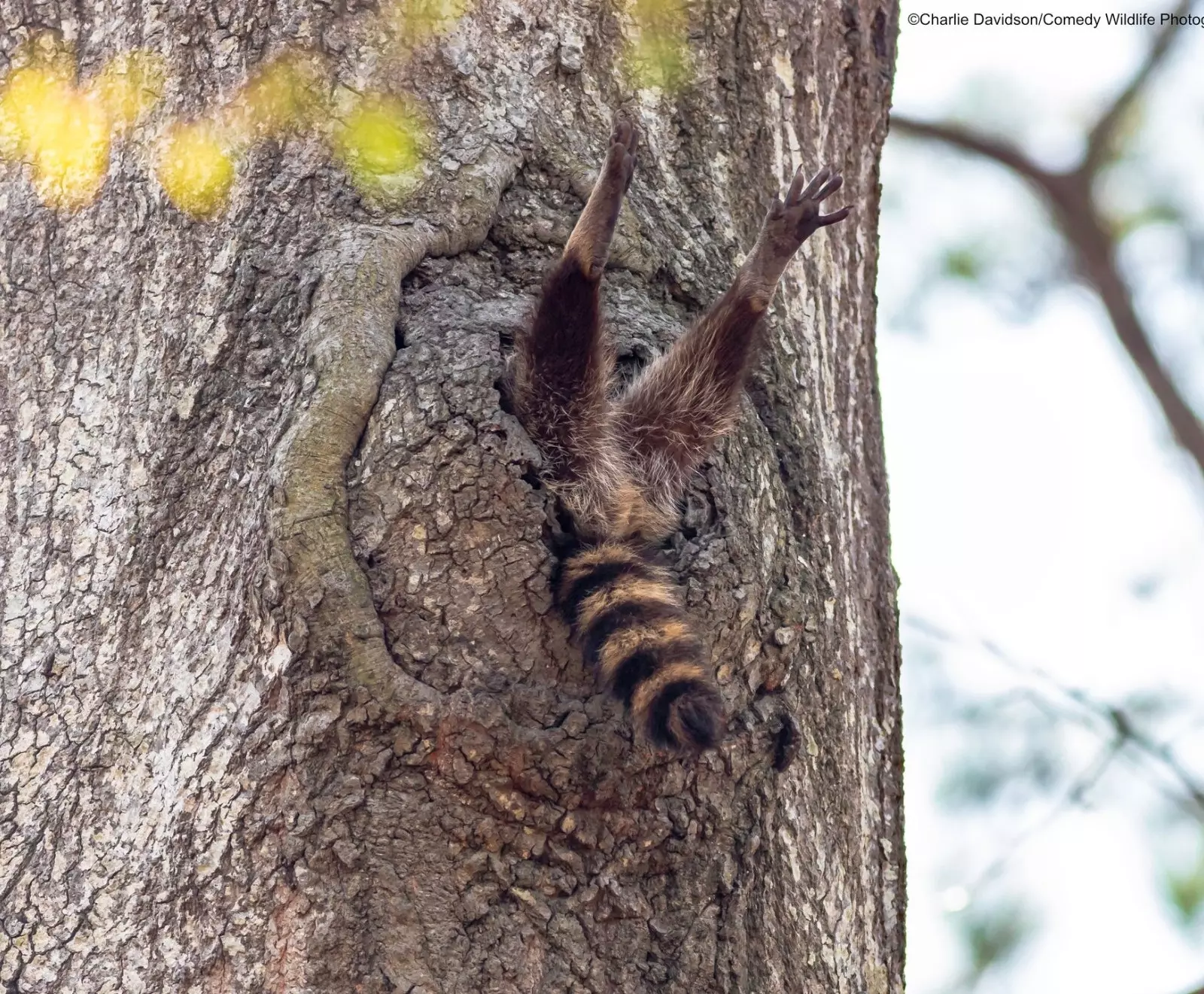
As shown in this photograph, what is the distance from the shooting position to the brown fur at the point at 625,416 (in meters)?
2.01

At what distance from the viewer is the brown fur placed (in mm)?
2006

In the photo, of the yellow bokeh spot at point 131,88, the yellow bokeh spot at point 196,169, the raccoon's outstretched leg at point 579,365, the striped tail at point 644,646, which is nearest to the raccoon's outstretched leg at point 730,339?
the raccoon's outstretched leg at point 579,365

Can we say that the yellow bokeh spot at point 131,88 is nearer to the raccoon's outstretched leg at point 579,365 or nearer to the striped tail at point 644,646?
the raccoon's outstretched leg at point 579,365

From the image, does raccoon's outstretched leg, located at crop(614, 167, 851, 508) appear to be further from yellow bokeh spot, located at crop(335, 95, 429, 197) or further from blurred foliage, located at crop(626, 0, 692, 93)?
yellow bokeh spot, located at crop(335, 95, 429, 197)

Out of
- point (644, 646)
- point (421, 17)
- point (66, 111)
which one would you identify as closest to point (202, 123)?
point (66, 111)

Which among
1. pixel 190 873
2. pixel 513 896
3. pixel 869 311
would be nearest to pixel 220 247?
pixel 190 873

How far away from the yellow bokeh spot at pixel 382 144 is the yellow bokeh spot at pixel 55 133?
44 centimetres

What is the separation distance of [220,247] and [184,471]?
16.0 inches

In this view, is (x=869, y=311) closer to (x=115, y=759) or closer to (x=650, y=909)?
(x=650, y=909)

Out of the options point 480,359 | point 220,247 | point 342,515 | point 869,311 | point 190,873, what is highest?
point 869,311

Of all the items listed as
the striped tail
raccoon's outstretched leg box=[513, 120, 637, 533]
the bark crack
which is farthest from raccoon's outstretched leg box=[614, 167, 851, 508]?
the bark crack

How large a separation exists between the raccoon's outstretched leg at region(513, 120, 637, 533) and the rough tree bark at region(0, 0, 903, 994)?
83 millimetres

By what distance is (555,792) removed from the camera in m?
1.88

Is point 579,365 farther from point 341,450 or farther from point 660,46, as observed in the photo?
point 341,450
